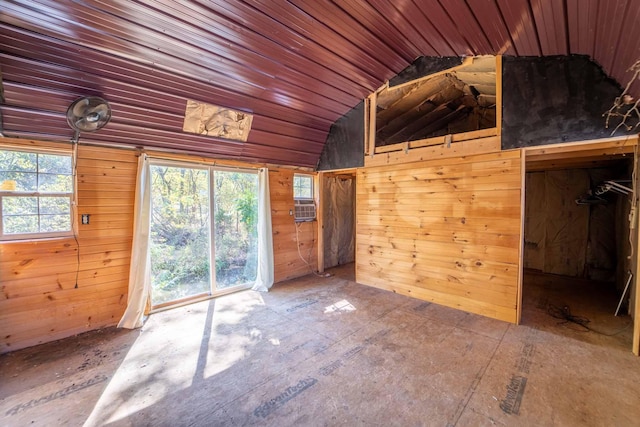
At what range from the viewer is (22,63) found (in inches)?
87.7

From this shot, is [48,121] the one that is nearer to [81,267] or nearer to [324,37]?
[81,267]

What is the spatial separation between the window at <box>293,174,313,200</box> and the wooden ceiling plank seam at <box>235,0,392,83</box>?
2310 millimetres

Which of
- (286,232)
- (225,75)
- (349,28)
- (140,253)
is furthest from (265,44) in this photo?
(286,232)

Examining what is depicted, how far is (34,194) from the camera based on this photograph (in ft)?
9.26

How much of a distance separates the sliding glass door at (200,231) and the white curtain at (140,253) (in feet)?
0.80

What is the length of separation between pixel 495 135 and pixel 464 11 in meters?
1.46

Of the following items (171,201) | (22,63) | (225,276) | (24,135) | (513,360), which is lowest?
(513,360)

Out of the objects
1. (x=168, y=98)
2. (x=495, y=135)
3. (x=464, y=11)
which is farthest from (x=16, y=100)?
(x=495, y=135)

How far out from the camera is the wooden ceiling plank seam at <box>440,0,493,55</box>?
2477mm

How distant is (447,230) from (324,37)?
115 inches

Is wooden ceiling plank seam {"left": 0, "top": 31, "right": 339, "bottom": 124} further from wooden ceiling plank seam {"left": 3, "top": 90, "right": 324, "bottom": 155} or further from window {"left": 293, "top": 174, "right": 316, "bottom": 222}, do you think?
window {"left": 293, "top": 174, "right": 316, "bottom": 222}

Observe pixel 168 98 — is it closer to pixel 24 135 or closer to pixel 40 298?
pixel 24 135

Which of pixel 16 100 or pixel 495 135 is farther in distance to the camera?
pixel 495 135

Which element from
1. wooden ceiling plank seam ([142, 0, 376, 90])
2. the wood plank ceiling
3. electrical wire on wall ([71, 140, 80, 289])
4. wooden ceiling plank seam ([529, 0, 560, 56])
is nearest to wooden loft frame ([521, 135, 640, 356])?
the wood plank ceiling
